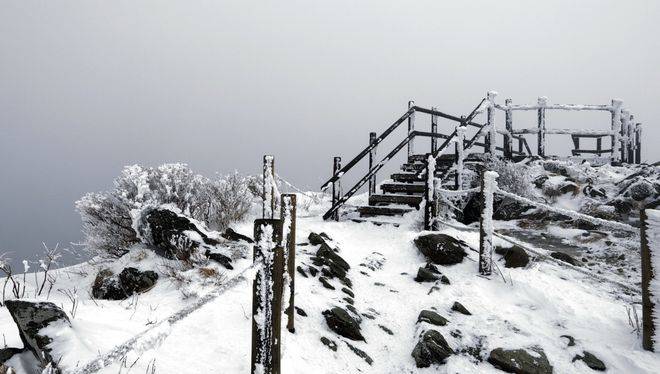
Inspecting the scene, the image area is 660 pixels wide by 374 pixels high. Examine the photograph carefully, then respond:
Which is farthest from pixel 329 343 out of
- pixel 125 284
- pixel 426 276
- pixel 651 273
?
pixel 651 273

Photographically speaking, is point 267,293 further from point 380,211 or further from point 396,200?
point 396,200

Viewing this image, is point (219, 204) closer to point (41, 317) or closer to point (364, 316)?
point (364, 316)

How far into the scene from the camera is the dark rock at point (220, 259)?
4554mm

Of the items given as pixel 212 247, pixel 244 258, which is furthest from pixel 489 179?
pixel 212 247

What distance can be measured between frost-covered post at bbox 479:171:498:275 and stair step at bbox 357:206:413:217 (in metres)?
3.04

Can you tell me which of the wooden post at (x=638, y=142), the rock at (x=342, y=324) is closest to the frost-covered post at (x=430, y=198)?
the rock at (x=342, y=324)

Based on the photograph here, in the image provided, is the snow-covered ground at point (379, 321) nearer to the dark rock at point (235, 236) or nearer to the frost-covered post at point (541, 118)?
the dark rock at point (235, 236)

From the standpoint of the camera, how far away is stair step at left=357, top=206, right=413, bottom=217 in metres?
8.27

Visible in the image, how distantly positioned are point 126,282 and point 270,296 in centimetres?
300

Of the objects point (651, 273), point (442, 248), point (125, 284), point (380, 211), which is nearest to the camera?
point (651, 273)

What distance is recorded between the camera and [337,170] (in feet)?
28.2

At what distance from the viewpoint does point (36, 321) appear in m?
2.11

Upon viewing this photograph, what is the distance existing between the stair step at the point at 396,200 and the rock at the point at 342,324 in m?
5.16

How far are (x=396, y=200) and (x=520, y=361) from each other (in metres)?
5.50
